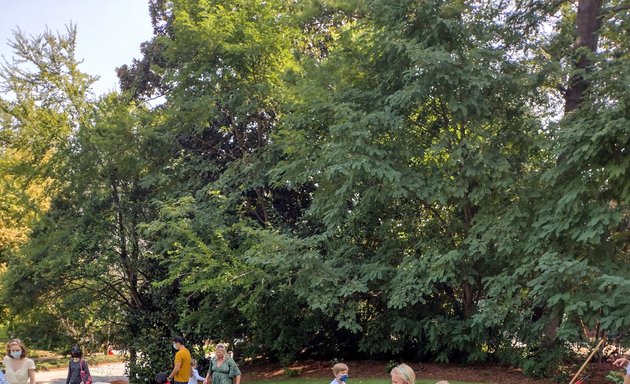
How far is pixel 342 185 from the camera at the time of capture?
16.1m

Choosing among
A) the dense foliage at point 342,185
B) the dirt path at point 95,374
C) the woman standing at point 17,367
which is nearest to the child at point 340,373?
the woman standing at point 17,367

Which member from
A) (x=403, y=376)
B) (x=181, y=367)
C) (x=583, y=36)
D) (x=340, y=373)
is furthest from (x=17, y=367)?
(x=583, y=36)

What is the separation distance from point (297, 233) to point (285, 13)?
7191 millimetres

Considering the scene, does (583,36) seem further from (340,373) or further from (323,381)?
(340,373)

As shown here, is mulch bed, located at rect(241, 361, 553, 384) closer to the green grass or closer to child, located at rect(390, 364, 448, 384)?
the green grass

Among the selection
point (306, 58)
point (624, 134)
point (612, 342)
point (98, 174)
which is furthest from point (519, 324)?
point (98, 174)

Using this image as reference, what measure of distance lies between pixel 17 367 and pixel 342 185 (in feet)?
29.9

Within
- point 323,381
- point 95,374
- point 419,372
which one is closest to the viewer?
point 419,372

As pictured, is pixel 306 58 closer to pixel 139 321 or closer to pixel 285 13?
pixel 285 13

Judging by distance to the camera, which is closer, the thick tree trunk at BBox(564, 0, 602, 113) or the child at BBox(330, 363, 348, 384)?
the child at BBox(330, 363, 348, 384)

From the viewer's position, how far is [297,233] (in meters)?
19.5

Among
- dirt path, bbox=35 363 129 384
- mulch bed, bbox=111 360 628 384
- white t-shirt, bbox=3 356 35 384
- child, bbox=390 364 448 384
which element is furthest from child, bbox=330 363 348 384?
dirt path, bbox=35 363 129 384

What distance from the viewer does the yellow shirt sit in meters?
10.8

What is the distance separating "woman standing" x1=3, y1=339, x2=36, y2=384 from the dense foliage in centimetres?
773
